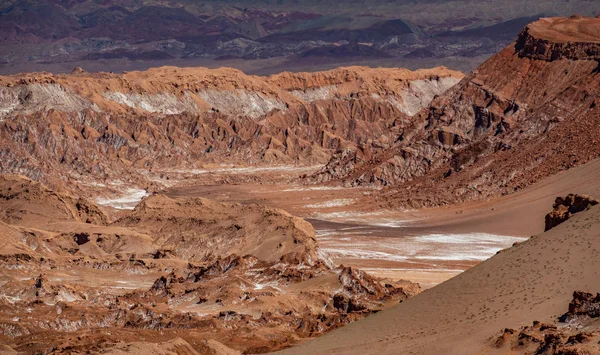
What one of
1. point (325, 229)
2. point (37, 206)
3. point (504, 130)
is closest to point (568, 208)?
point (37, 206)

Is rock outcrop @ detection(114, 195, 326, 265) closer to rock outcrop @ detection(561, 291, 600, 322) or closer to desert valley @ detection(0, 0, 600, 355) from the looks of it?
desert valley @ detection(0, 0, 600, 355)

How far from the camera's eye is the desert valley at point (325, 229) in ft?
128

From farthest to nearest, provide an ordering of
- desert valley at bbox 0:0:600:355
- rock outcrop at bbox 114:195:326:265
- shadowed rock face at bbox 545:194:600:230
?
rock outcrop at bbox 114:195:326:265, shadowed rock face at bbox 545:194:600:230, desert valley at bbox 0:0:600:355

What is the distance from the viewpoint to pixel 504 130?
130000mm

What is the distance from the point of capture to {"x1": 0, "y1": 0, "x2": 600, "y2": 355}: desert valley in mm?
38938

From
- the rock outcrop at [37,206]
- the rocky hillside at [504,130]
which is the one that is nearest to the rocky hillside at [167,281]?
the rock outcrop at [37,206]

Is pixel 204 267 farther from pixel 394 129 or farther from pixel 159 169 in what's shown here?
pixel 159 169

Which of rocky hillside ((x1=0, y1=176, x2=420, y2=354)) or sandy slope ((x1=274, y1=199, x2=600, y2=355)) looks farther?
rocky hillside ((x1=0, y1=176, x2=420, y2=354))

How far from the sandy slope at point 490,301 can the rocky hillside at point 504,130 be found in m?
70.7

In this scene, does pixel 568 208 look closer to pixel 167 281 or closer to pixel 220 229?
pixel 167 281

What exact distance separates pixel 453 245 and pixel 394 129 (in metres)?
69.9

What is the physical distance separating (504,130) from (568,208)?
3181 inches

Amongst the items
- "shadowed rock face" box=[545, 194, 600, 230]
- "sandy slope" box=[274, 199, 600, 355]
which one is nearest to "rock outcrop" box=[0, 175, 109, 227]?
"shadowed rock face" box=[545, 194, 600, 230]

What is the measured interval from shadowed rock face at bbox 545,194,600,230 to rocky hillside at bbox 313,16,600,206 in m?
59.2
